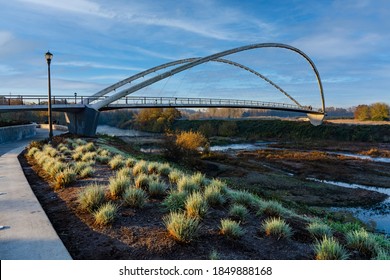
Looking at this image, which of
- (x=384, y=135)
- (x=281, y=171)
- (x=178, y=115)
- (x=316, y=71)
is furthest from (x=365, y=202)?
(x=178, y=115)

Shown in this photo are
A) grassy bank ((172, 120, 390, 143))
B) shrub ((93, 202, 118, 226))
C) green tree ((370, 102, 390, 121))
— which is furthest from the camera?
green tree ((370, 102, 390, 121))

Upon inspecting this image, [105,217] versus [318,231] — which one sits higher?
[105,217]

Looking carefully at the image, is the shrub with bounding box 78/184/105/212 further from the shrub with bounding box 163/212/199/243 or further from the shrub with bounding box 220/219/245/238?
Result: the shrub with bounding box 220/219/245/238

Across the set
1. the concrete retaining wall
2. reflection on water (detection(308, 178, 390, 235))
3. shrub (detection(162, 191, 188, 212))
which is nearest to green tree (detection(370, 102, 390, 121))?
reflection on water (detection(308, 178, 390, 235))

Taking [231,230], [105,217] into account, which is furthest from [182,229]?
[105,217]

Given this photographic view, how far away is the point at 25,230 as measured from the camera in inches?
200

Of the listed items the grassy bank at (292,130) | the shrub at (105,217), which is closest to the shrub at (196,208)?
the shrub at (105,217)

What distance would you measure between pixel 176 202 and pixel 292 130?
235 feet

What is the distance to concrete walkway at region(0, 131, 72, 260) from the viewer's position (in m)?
4.20

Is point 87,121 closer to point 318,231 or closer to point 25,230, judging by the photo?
point 25,230

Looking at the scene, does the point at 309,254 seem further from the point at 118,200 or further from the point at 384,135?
the point at 384,135

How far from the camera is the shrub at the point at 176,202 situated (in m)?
6.20

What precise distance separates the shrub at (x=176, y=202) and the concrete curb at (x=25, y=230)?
2200 millimetres

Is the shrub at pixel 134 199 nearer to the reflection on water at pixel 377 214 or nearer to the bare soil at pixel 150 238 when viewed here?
the bare soil at pixel 150 238
